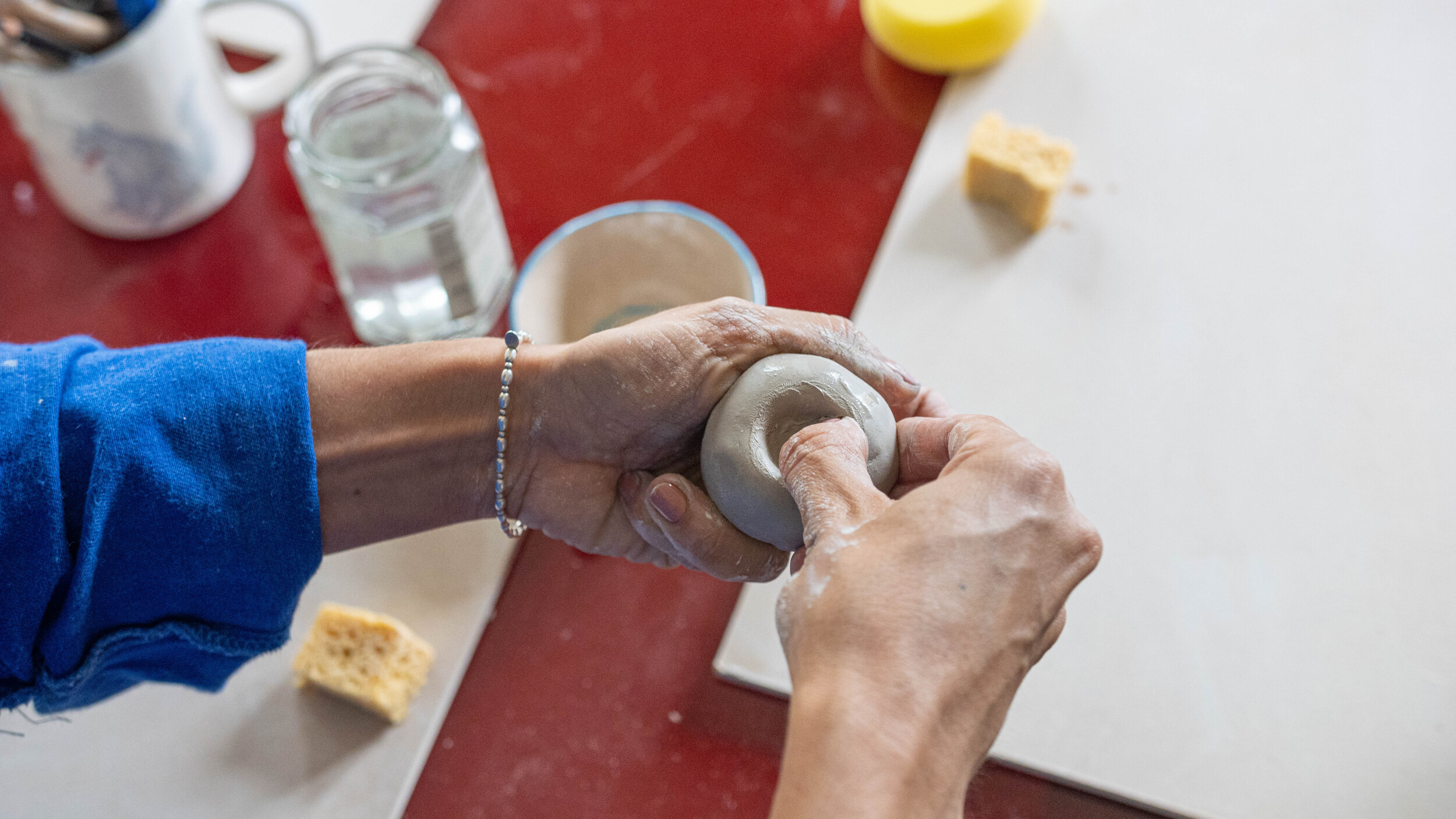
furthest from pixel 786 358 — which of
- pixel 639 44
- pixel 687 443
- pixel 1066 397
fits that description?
pixel 639 44

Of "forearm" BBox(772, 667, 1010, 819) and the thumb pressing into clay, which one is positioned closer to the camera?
"forearm" BBox(772, 667, 1010, 819)

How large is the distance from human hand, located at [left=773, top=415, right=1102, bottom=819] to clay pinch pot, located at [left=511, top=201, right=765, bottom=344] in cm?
36

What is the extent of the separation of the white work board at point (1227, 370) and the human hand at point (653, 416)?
15cm

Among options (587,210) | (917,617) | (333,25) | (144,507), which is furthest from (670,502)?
(333,25)

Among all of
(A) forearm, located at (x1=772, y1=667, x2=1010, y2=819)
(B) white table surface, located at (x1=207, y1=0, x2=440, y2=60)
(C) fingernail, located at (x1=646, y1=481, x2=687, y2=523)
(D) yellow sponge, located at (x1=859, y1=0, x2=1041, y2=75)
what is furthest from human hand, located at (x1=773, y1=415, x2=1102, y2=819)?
(B) white table surface, located at (x1=207, y1=0, x2=440, y2=60)

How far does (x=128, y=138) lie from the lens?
1.13 metres

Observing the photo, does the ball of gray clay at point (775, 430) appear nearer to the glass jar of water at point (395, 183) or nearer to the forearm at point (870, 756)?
the forearm at point (870, 756)

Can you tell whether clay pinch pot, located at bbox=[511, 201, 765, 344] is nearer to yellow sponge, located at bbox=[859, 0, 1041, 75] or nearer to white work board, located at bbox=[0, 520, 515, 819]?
white work board, located at bbox=[0, 520, 515, 819]

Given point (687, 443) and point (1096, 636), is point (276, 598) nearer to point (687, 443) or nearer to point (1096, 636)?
point (687, 443)

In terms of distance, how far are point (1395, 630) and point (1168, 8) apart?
34.2 inches

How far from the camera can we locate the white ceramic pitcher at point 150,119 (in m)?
1.06

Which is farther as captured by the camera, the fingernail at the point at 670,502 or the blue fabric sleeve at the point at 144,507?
the fingernail at the point at 670,502

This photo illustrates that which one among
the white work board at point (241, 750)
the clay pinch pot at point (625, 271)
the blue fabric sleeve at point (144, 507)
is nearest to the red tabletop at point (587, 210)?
the white work board at point (241, 750)

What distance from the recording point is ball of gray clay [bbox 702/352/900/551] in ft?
2.88
